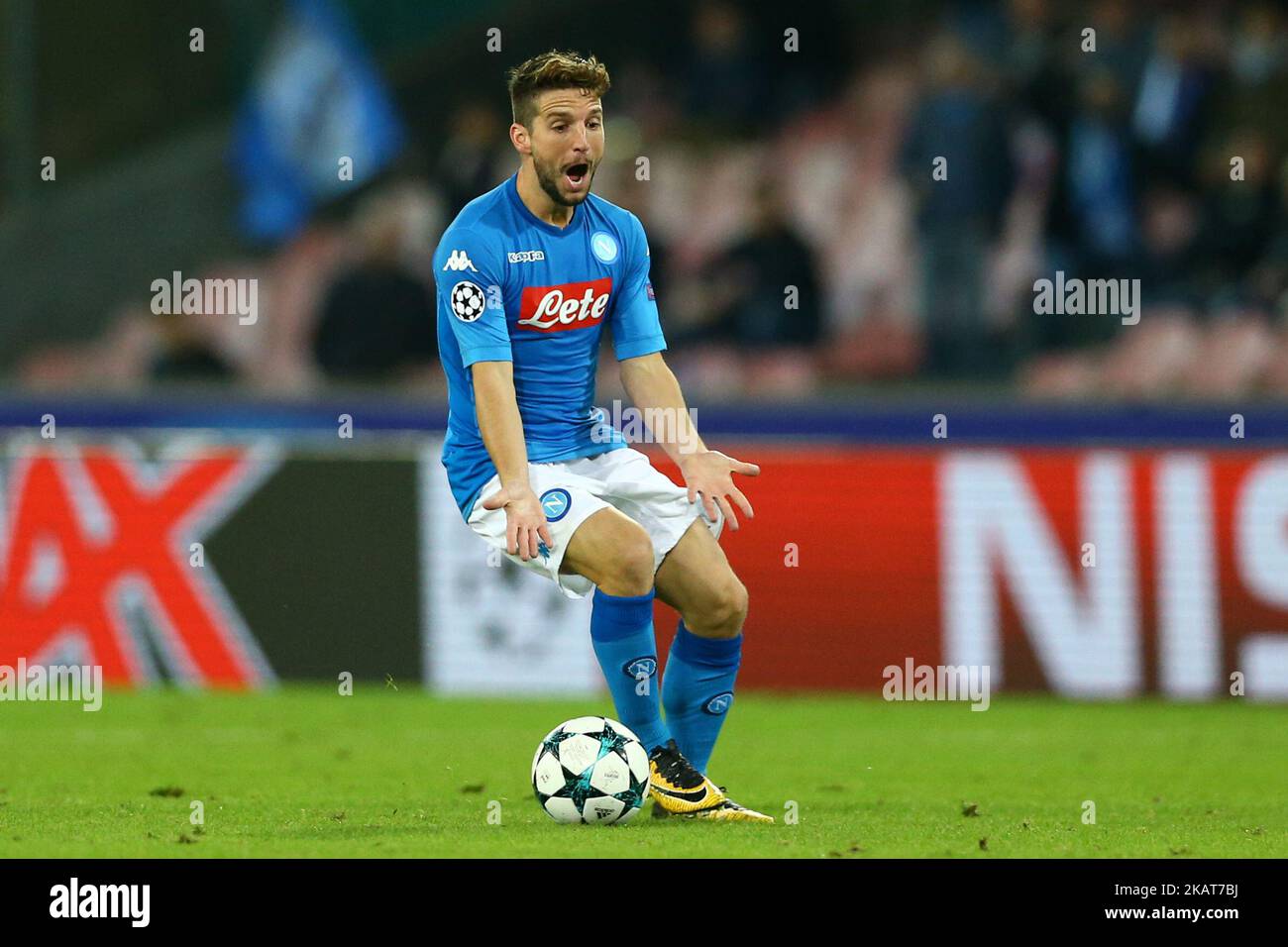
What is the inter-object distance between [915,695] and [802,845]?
529cm

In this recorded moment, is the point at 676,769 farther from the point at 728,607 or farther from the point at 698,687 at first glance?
the point at 728,607

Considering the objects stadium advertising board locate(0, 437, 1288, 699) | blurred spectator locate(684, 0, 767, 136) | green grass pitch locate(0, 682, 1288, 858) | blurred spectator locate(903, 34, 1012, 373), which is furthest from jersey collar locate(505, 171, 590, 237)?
blurred spectator locate(684, 0, 767, 136)

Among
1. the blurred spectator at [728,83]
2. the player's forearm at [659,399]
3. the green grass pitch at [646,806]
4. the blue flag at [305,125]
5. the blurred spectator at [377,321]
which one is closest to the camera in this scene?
the green grass pitch at [646,806]

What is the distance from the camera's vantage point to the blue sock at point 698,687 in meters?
A: 7.10

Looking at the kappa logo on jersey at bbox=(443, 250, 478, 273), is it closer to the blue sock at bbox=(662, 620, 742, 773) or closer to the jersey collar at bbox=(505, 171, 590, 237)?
the jersey collar at bbox=(505, 171, 590, 237)

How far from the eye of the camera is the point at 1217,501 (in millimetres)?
11180

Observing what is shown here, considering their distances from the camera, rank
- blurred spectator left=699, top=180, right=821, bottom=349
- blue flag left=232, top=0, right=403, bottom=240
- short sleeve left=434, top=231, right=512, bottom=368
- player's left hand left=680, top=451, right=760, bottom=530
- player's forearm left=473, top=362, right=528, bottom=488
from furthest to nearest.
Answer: blue flag left=232, top=0, right=403, bottom=240, blurred spectator left=699, top=180, right=821, bottom=349, player's left hand left=680, top=451, right=760, bottom=530, short sleeve left=434, top=231, right=512, bottom=368, player's forearm left=473, top=362, right=528, bottom=488

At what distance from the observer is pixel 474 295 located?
6777mm

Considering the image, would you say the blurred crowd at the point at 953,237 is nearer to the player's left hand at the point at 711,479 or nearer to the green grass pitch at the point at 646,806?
the green grass pitch at the point at 646,806

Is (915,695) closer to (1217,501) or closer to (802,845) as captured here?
Result: (1217,501)

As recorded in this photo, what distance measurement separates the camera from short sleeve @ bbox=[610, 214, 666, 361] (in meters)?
7.17

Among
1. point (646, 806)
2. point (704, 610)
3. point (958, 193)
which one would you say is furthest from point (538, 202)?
point (958, 193)

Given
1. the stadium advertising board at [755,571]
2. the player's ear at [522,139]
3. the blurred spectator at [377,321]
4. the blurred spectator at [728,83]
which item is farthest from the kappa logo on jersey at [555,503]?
the blurred spectator at [728,83]
